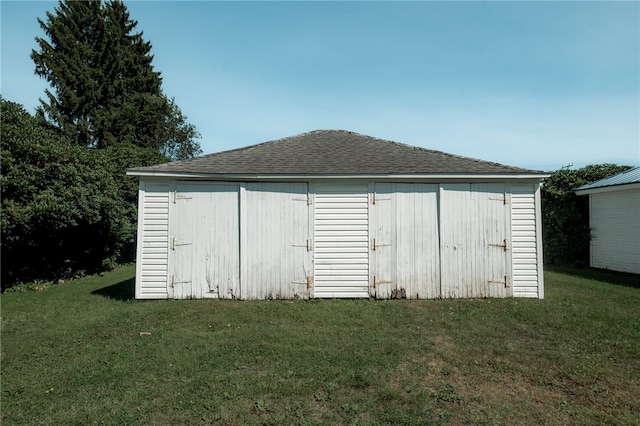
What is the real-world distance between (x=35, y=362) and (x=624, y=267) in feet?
49.8

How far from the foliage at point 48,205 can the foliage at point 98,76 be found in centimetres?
1216

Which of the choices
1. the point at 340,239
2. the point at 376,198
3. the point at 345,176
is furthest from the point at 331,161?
the point at 340,239

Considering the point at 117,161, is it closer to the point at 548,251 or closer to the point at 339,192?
the point at 339,192

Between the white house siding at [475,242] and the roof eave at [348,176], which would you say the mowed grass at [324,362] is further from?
the roof eave at [348,176]

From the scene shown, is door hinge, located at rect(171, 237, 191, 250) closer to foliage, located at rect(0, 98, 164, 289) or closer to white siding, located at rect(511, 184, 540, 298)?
foliage, located at rect(0, 98, 164, 289)

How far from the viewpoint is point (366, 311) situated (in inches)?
252

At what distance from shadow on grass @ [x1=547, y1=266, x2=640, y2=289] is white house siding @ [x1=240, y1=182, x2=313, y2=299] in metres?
8.71

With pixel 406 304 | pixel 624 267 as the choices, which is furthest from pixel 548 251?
pixel 406 304

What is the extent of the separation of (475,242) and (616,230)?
7439 millimetres

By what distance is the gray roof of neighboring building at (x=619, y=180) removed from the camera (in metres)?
10.6

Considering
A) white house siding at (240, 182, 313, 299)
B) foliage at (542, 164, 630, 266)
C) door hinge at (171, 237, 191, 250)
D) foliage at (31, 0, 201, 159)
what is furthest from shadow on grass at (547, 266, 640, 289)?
foliage at (31, 0, 201, 159)

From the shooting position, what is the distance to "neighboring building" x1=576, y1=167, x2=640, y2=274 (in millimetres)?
10414

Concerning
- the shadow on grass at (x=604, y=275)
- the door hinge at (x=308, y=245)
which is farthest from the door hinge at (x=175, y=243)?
the shadow on grass at (x=604, y=275)

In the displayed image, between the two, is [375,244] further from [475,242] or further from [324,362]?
[324,362]
